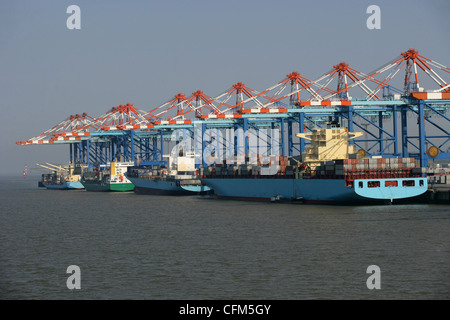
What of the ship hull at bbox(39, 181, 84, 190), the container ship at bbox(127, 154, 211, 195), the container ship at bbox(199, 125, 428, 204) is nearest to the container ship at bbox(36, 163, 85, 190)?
the ship hull at bbox(39, 181, 84, 190)

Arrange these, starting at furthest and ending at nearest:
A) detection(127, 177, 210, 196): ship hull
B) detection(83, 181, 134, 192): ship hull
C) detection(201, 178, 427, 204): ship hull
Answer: detection(83, 181, 134, 192): ship hull < detection(127, 177, 210, 196): ship hull < detection(201, 178, 427, 204): ship hull

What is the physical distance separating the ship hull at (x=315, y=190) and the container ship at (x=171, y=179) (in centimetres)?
1215

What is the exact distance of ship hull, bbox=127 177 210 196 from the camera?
9469cm

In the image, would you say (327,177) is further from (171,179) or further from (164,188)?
(164,188)

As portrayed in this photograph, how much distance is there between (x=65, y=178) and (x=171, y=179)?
58.7 m

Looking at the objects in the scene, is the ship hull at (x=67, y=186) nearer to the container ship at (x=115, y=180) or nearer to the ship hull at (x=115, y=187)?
the container ship at (x=115, y=180)

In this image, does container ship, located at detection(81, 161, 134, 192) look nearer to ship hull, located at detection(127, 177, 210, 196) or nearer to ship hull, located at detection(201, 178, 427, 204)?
ship hull, located at detection(127, 177, 210, 196)

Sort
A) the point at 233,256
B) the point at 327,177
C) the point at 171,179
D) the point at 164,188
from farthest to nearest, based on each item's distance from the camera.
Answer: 1. the point at 164,188
2. the point at 171,179
3. the point at 327,177
4. the point at 233,256

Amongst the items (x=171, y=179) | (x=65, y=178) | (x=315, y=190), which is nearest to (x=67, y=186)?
(x=65, y=178)

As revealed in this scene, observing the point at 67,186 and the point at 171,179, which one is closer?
the point at 171,179

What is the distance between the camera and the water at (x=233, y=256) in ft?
83.1

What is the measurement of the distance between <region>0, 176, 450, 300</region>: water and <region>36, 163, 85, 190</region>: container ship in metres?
91.4

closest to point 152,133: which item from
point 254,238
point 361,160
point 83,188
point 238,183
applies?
point 83,188

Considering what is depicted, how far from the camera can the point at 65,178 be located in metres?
148
